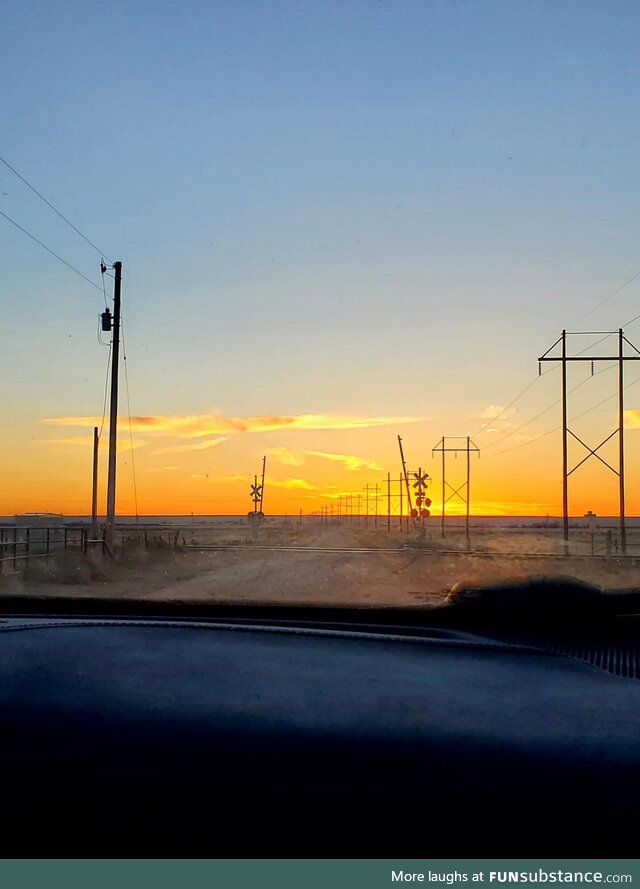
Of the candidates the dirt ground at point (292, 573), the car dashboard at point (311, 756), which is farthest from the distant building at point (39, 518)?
the car dashboard at point (311, 756)

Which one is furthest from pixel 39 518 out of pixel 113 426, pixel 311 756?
pixel 311 756

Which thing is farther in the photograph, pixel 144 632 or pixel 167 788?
pixel 144 632

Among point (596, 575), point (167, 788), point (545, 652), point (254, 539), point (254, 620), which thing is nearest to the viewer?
point (167, 788)

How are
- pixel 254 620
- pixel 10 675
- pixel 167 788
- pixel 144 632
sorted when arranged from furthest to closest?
pixel 254 620
pixel 144 632
pixel 10 675
pixel 167 788

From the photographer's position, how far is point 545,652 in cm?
293

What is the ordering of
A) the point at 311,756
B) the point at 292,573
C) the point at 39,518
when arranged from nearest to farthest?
the point at 311,756 → the point at 292,573 → the point at 39,518

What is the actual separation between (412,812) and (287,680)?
2.44 feet

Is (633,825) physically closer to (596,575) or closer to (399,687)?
(399,687)

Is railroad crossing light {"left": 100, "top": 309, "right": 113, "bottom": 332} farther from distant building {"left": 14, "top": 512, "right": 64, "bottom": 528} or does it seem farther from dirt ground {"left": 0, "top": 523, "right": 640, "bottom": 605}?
distant building {"left": 14, "top": 512, "right": 64, "bottom": 528}

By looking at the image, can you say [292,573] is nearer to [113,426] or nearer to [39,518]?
[113,426]

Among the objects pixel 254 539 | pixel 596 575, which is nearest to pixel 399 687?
pixel 596 575

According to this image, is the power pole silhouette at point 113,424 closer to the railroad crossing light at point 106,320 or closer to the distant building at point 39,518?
the railroad crossing light at point 106,320

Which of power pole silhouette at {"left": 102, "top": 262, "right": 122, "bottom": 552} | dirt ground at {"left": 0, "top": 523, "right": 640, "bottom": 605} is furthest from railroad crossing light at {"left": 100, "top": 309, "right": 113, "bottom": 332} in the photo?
dirt ground at {"left": 0, "top": 523, "right": 640, "bottom": 605}
